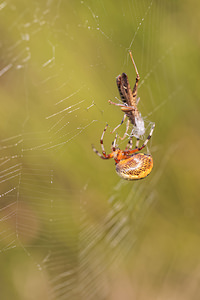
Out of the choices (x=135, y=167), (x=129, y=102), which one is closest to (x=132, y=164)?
(x=135, y=167)

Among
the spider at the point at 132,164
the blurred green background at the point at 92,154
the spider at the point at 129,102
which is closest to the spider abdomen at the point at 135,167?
the spider at the point at 132,164

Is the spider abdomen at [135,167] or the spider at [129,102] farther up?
the spider at [129,102]

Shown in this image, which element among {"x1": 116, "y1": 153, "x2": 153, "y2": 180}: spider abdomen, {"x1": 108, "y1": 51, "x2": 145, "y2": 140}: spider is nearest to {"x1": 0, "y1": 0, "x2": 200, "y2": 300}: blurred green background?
{"x1": 108, "y1": 51, "x2": 145, "y2": 140}: spider

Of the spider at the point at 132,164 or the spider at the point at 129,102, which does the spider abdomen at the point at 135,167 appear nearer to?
the spider at the point at 132,164

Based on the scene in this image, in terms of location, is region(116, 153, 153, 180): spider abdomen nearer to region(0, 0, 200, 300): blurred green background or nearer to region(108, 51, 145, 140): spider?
region(108, 51, 145, 140): spider

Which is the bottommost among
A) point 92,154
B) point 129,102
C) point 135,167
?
point 135,167

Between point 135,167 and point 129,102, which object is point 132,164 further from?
point 129,102

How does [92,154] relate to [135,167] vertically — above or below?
above
